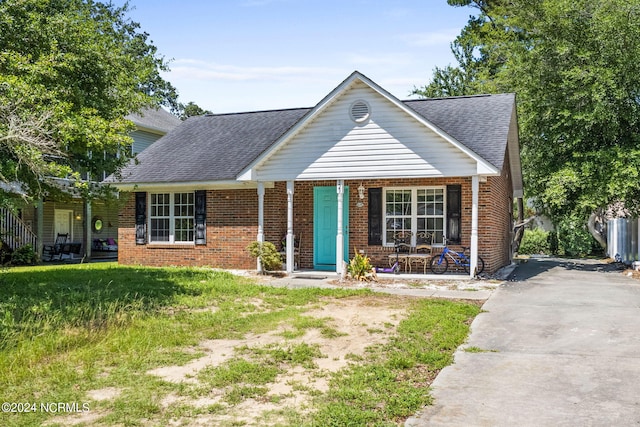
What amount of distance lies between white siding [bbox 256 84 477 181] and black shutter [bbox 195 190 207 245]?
2449 mm

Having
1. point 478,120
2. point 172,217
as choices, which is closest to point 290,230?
point 172,217

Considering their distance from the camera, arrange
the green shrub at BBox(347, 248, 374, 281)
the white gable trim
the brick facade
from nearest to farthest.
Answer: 1. the white gable trim
2. the green shrub at BBox(347, 248, 374, 281)
3. the brick facade

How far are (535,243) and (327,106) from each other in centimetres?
1914

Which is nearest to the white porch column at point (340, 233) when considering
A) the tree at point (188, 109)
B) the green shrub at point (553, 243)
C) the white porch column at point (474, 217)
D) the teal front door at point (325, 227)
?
the teal front door at point (325, 227)

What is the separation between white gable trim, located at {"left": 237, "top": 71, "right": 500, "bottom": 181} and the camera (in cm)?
1294

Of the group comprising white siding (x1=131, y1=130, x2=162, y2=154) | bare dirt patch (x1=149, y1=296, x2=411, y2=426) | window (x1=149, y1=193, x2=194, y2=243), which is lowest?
bare dirt patch (x1=149, y1=296, x2=411, y2=426)

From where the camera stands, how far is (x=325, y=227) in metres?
16.1

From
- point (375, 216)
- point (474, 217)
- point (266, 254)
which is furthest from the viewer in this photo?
point (375, 216)

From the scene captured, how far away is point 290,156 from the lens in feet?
49.2

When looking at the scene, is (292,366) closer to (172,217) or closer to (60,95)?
(60,95)

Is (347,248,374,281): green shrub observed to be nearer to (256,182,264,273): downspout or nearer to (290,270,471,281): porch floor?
Answer: (290,270,471,281): porch floor

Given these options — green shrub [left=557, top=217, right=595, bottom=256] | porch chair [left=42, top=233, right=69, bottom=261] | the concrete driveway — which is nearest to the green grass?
the concrete driveway

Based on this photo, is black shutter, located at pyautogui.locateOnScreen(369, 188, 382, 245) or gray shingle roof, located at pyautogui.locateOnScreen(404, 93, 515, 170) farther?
black shutter, located at pyautogui.locateOnScreen(369, 188, 382, 245)

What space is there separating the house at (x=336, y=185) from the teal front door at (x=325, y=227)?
1.2 inches
